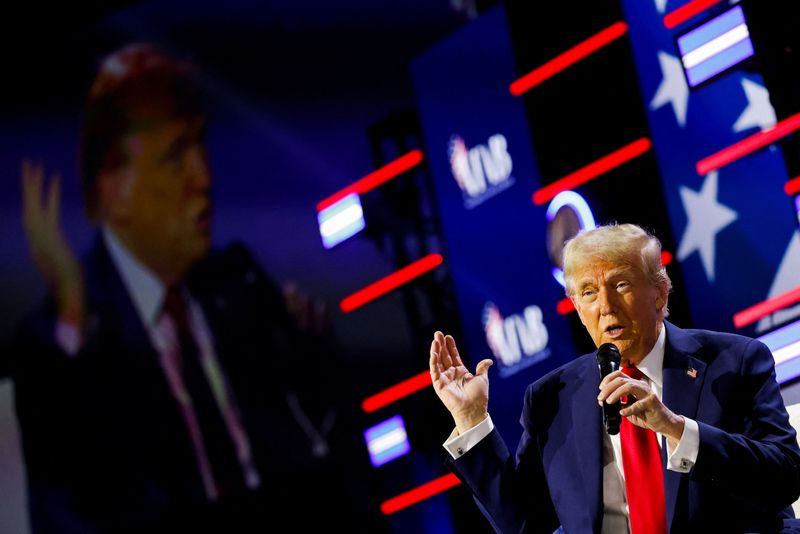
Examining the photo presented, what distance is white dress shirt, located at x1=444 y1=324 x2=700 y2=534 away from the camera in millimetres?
2209

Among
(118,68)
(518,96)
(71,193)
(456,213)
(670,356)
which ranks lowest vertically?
(670,356)

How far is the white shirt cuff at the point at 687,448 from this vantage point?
220 centimetres

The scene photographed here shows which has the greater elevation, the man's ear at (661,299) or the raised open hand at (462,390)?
the man's ear at (661,299)

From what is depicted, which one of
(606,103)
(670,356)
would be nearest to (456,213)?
(606,103)

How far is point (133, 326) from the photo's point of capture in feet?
28.2

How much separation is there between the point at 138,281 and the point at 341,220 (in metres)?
2.89

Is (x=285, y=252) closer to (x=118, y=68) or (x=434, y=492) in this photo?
(x=118, y=68)

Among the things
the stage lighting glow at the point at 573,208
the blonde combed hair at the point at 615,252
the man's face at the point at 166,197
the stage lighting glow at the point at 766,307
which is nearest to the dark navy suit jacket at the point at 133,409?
the man's face at the point at 166,197

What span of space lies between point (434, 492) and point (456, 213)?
56.9 inches

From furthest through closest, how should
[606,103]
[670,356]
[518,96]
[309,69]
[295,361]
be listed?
[309,69]
[295,361]
[518,96]
[606,103]
[670,356]

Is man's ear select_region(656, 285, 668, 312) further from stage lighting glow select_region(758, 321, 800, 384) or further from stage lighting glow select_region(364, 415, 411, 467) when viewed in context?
stage lighting glow select_region(364, 415, 411, 467)

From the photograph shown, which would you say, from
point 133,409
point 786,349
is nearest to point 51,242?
point 133,409

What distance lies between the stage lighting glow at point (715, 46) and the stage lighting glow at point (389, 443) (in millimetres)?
2579

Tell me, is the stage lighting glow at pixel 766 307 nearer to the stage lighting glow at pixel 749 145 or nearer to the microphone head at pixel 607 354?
the stage lighting glow at pixel 749 145
